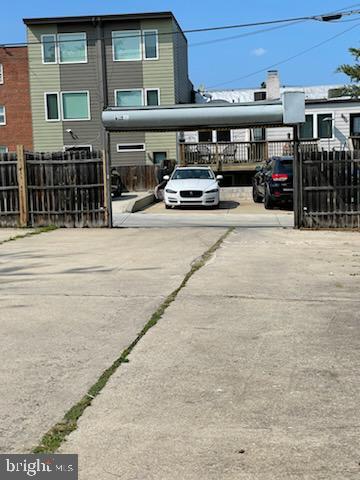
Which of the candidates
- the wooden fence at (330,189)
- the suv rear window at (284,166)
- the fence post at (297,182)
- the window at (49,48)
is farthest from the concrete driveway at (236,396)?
the window at (49,48)

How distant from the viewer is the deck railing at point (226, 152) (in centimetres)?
2823

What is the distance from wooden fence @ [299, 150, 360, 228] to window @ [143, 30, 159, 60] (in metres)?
20.0

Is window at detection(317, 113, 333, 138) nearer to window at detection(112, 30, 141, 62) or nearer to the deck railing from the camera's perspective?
the deck railing

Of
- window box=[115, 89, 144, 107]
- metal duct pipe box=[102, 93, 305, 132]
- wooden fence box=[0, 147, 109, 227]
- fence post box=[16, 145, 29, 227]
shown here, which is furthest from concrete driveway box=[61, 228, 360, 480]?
window box=[115, 89, 144, 107]

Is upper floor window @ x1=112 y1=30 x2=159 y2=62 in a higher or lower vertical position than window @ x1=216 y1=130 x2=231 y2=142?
higher

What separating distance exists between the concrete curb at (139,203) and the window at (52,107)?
36.9 ft

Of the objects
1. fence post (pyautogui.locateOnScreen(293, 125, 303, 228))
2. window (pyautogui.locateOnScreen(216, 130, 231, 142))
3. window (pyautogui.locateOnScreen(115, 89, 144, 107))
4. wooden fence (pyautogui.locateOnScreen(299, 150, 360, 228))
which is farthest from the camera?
window (pyautogui.locateOnScreen(216, 130, 231, 142))

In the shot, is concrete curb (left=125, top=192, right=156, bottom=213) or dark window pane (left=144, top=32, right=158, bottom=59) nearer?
concrete curb (left=125, top=192, right=156, bottom=213)

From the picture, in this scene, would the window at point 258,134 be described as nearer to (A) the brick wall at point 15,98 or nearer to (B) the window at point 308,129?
(B) the window at point 308,129

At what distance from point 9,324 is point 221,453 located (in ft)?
10.6

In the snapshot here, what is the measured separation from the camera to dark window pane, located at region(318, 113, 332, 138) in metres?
30.5

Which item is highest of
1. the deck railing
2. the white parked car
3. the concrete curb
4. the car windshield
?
the deck railing

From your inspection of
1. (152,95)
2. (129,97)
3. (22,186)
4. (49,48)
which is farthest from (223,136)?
(22,186)

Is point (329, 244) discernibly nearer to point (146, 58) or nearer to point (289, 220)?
point (289, 220)
